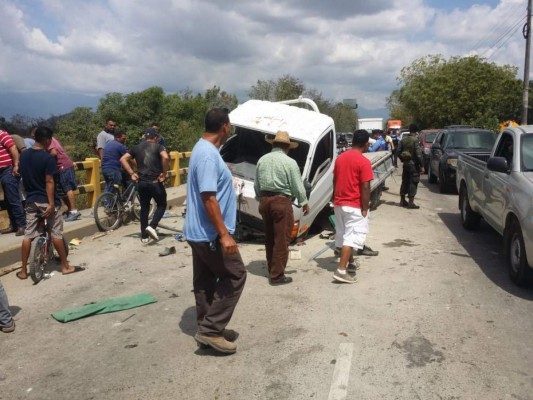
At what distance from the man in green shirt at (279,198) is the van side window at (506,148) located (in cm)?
296

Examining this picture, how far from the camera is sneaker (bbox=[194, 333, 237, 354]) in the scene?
13.7 ft

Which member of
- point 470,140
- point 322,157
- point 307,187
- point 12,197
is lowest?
point 12,197

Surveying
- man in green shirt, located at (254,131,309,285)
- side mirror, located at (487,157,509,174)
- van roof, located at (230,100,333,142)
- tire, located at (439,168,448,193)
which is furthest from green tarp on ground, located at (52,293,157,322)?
tire, located at (439,168,448,193)

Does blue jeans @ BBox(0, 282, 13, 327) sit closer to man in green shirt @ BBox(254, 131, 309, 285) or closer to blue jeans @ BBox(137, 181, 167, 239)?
man in green shirt @ BBox(254, 131, 309, 285)

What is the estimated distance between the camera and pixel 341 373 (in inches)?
153

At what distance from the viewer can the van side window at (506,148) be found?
7009 mm

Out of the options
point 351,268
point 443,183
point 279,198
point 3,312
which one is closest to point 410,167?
point 443,183

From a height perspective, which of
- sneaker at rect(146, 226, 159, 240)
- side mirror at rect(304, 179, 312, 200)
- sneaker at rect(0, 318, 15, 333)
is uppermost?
side mirror at rect(304, 179, 312, 200)

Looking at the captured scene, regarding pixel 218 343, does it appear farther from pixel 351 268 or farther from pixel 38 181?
pixel 38 181

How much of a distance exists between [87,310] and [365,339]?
2914mm

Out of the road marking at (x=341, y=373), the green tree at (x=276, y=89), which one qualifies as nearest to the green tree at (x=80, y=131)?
the green tree at (x=276, y=89)

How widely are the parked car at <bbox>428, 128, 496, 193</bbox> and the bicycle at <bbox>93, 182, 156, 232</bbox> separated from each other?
27.8 feet

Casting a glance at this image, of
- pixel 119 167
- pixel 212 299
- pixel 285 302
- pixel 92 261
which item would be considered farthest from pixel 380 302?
pixel 119 167

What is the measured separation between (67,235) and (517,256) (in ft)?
22.9
